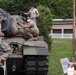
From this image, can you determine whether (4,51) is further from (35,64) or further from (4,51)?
(35,64)

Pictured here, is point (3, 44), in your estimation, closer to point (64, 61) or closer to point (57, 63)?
point (64, 61)

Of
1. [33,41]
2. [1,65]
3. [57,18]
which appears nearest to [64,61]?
[33,41]

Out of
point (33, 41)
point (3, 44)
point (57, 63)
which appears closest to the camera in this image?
point (3, 44)

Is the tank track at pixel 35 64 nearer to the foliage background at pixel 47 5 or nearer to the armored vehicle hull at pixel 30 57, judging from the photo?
the armored vehicle hull at pixel 30 57

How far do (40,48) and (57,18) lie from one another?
47320 millimetres

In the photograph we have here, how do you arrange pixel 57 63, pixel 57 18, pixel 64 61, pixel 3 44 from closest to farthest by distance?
pixel 3 44
pixel 64 61
pixel 57 63
pixel 57 18

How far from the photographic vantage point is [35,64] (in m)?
12.2

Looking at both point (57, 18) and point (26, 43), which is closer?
point (26, 43)

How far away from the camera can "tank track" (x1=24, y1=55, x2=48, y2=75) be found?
39.9ft

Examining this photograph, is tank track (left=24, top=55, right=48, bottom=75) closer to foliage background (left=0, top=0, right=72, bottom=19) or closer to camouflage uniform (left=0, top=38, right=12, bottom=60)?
camouflage uniform (left=0, top=38, right=12, bottom=60)

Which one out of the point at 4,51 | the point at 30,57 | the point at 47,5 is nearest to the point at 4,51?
the point at 4,51

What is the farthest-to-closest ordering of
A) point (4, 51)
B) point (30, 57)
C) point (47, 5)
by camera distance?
point (47, 5), point (30, 57), point (4, 51)

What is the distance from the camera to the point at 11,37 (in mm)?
13812

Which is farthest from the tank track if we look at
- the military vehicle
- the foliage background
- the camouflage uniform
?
the foliage background
